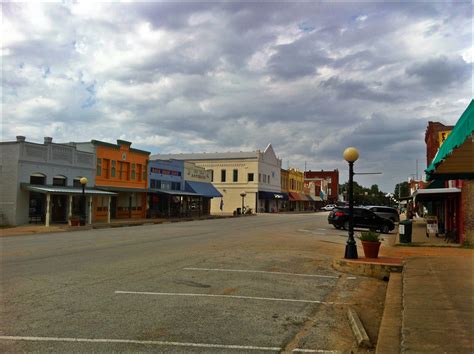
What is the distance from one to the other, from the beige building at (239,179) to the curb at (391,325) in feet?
203

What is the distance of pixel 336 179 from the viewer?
487 ft

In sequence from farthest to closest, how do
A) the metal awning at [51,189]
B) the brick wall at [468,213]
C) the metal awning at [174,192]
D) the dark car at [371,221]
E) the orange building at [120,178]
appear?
the metal awning at [174,192] → the orange building at [120,178] → the dark car at [371,221] → the metal awning at [51,189] → the brick wall at [468,213]

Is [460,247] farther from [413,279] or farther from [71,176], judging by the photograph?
[71,176]

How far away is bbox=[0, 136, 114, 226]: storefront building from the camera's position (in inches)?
1209

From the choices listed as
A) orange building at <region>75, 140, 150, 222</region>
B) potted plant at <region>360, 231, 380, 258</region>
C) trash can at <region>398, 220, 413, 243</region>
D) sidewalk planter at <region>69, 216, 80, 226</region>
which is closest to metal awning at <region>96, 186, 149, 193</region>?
orange building at <region>75, 140, 150, 222</region>

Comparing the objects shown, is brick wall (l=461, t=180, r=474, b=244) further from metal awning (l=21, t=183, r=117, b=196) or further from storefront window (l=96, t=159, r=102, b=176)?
storefront window (l=96, t=159, r=102, b=176)

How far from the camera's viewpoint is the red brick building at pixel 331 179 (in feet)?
471

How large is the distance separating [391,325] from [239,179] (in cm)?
6763

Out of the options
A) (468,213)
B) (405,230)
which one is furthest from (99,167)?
(468,213)

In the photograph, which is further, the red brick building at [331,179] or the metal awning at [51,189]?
the red brick building at [331,179]

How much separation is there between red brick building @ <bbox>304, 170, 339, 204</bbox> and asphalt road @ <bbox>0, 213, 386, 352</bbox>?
5202 inches

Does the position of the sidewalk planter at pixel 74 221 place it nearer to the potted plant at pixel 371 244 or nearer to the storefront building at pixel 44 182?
the storefront building at pixel 44 182

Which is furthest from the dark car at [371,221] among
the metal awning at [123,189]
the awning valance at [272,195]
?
the awning valance at [272,195]

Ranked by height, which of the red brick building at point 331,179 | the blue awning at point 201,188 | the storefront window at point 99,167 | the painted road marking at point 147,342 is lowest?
the painted road marking at point 147,342
